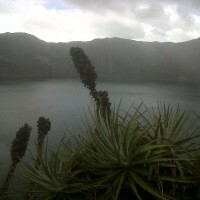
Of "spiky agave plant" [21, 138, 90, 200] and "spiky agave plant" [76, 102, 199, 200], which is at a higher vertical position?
"spiky agave plant" [76, 102, 199, 200]

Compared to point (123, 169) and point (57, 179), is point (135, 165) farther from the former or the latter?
point (57, 179)

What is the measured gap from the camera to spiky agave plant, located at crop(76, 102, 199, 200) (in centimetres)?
589

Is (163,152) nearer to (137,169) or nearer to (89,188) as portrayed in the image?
(137,169)

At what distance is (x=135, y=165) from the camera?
20.0ft

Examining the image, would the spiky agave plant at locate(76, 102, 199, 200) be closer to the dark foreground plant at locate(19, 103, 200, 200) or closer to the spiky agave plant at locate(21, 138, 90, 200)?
the dark foreground plant at locate(19, 103, 200, 200)

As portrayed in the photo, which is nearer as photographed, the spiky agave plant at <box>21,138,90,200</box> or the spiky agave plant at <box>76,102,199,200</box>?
the spiky agave plant at <box>76,102,199,200</box>

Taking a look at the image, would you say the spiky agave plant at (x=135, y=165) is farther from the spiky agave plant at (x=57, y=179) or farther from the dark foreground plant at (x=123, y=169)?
the spiky agave plant at (x=57, y=179)

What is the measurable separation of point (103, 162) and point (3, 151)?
4999 cm

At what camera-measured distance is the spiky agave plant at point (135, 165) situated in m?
5.89

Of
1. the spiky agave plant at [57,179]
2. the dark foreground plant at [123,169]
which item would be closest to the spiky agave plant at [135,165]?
the dark foreground plant at [123,169]

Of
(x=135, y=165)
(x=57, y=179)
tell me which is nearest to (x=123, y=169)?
(x=135, y=165)

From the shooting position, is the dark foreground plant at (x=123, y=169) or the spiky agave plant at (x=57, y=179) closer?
the dark foreground plant at (x=123, y=169)

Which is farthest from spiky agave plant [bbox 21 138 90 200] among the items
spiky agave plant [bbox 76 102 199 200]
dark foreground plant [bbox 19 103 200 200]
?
spiky agave plant [bbox 76 102 199 200]

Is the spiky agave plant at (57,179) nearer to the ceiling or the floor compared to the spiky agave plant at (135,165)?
nearer to the floor
